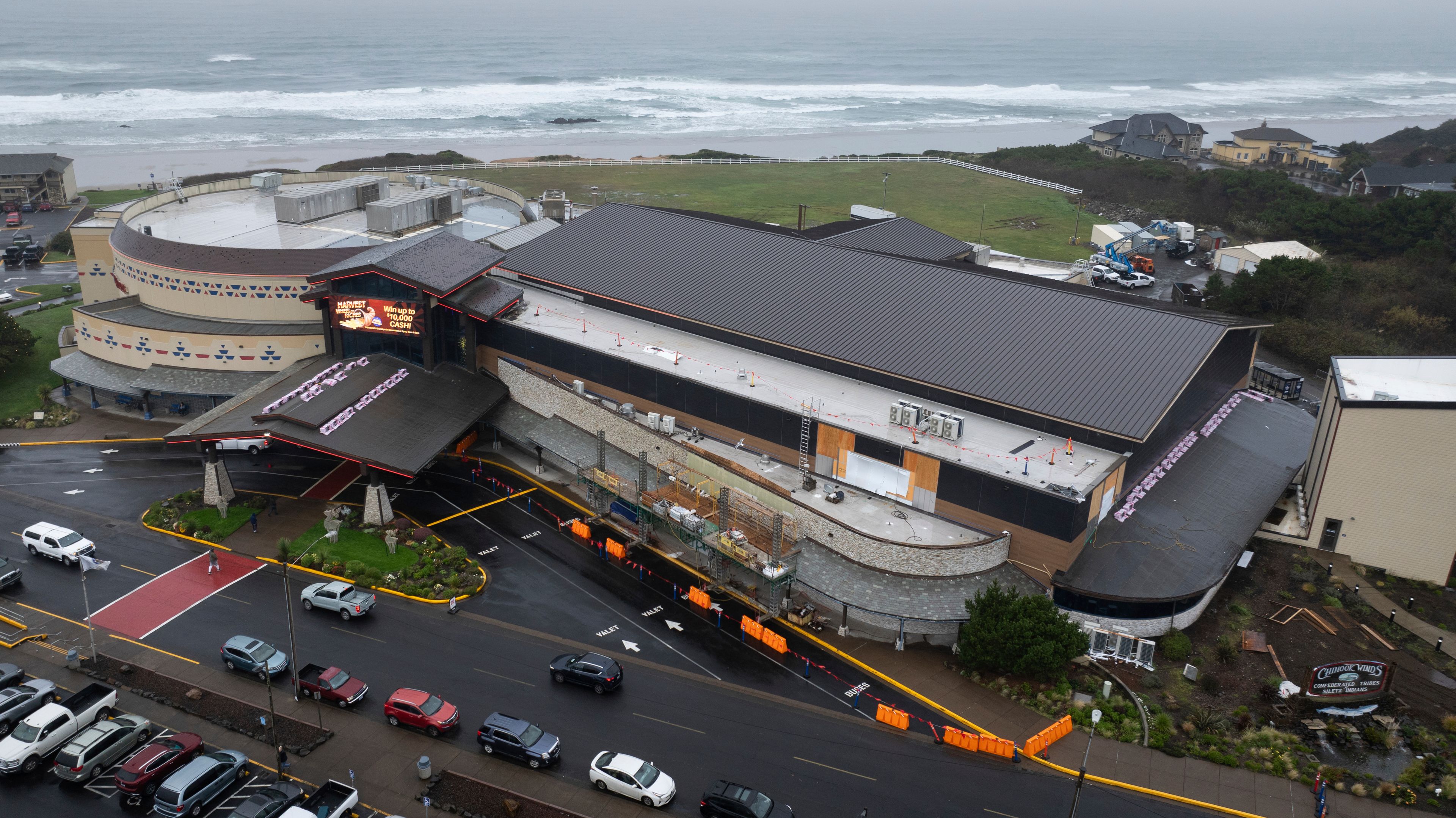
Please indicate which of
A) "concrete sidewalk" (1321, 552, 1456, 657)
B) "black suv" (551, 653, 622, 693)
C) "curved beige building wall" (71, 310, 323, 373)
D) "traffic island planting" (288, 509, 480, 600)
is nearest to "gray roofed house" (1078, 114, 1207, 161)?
"concrete sidewalk" (1321, 552, 1456, 657)

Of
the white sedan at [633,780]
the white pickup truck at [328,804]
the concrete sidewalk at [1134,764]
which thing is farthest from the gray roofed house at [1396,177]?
the white pickup truck at [328,804]

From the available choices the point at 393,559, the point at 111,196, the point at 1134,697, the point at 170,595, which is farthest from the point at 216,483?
the point at 111,196

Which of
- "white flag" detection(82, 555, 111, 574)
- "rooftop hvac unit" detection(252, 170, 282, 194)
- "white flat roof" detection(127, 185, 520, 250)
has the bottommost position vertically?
"white flag" detection(82, 555, 111, 574)

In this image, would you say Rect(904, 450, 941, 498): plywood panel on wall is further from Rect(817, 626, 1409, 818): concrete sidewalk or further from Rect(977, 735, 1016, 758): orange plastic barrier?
Rect(977, 735, 1016, 758): orange plastic barrier

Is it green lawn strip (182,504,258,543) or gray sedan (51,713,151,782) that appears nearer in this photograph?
gray sedan (51,713,151,782)

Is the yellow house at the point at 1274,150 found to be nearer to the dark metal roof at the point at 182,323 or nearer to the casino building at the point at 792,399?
the casino building at the point at 792,399

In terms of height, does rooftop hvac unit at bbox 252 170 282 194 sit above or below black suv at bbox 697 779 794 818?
above
